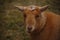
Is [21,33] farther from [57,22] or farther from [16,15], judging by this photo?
[57,22]

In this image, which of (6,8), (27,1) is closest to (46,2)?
(27,1)

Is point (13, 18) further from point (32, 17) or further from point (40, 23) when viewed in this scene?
point (32, 17)

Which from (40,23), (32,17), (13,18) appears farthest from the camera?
(13,18)

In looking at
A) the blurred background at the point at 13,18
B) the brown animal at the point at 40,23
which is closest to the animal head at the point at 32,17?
the brown animal at the point at 40,23

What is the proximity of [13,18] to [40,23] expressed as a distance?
9.21ft

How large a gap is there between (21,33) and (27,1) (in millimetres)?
2290

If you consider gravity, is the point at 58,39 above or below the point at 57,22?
below

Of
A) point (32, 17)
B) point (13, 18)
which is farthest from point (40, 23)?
point (13, 18)

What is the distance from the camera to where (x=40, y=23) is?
593 cm

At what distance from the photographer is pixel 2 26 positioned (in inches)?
319

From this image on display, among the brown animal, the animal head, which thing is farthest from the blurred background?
the animal head

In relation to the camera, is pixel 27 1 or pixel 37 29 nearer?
pixel 37 29

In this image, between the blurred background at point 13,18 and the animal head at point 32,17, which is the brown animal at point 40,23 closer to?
the animal head at point 32,17

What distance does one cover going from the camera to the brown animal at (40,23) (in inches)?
223
